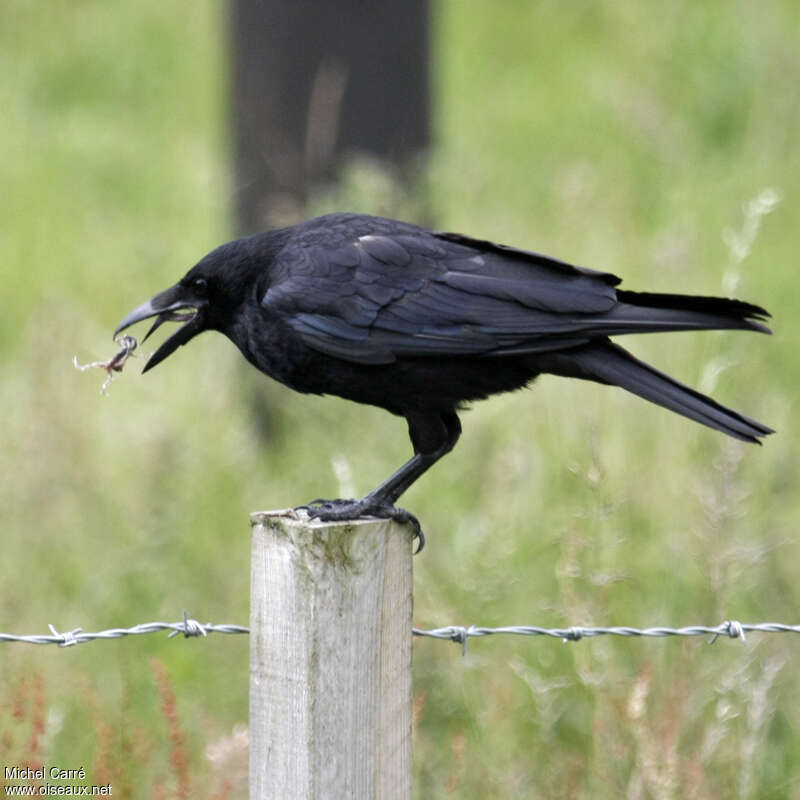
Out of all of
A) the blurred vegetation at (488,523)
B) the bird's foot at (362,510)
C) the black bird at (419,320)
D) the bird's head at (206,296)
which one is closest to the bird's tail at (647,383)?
the black bird at (419,320)

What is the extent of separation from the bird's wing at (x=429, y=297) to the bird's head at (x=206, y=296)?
0.14m

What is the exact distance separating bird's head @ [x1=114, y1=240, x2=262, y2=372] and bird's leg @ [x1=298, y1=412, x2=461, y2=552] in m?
0.60

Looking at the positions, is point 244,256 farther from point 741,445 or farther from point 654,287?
point 654,287

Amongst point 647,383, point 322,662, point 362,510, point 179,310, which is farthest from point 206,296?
point 322,662

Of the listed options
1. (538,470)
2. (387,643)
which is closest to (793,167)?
(538,470)

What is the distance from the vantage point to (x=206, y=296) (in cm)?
373

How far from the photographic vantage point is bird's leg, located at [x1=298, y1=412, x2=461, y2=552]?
328cm

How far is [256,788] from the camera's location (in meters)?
2.45

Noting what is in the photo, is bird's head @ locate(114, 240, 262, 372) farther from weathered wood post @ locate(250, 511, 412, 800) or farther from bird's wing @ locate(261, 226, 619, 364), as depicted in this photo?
weathered wood post @ locate(250, 511, 412, 800)

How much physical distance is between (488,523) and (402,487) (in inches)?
35.5

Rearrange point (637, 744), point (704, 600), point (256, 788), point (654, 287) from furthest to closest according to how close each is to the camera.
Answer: point (654, 287) → point (704, 600) → point (637, 744) → point (256, 788)

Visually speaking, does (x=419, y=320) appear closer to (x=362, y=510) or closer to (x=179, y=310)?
(x=362, y=510)

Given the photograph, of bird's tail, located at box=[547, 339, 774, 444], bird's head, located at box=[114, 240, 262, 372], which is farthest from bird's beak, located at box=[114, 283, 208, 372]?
bird's tail, located at box=[547, 339, 774, 444]

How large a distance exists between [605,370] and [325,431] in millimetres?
2026
